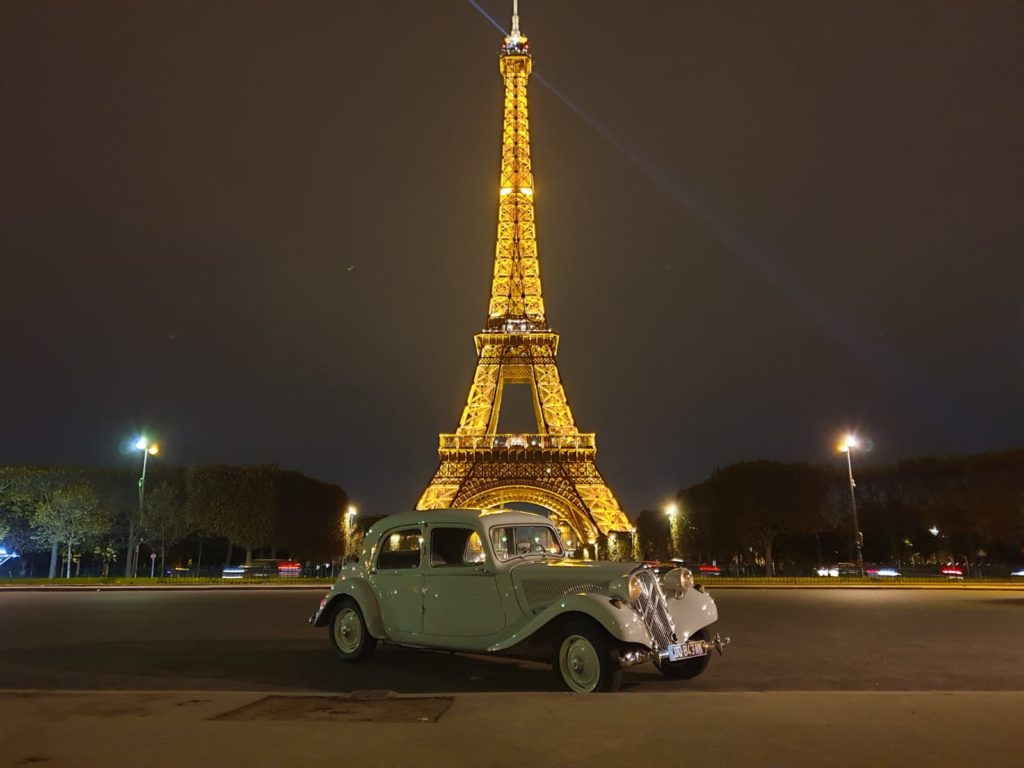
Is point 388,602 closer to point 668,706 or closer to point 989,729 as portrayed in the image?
point 668,706

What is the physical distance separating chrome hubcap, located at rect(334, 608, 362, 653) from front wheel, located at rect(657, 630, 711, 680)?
3809mm

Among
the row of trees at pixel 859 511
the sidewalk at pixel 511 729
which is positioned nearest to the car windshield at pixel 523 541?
the sidewalk at pixel 511 729

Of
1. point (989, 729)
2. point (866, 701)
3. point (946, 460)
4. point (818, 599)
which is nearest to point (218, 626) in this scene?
point (866, 701)

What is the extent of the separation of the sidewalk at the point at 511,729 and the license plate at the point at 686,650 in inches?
62.4

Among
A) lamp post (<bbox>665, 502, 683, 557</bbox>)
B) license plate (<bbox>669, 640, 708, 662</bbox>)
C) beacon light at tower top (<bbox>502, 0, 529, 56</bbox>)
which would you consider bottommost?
license plate (<bbox>669, 640, 708, 662</bbox>)

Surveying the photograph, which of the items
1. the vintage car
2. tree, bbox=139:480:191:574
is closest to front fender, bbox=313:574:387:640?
the vintage car

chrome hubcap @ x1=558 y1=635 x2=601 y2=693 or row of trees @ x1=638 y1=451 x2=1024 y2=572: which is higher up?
row of trees @ x1=638 y1=451 x2=1024 y2=572

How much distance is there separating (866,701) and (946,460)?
54017mm

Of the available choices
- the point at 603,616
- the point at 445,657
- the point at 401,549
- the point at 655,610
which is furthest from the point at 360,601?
the point at 655,610

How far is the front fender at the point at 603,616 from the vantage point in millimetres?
7004

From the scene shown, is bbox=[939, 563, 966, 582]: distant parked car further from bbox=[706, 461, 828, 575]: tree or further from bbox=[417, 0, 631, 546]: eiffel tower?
bbox=[417, 0, 631, 546]: eiffel tower

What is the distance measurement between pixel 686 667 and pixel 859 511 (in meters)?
58.2

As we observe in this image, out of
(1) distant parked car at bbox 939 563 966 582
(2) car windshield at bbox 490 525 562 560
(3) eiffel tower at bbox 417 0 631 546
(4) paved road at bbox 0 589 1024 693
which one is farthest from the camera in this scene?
(3) eiffel tower at bbox 417 0 631 546

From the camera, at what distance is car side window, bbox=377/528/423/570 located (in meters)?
9.25
